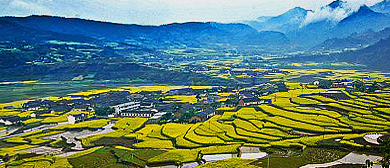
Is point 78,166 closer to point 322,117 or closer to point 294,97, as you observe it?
point 322,117

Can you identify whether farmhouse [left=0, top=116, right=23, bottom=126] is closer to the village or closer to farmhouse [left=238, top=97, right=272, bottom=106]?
the village

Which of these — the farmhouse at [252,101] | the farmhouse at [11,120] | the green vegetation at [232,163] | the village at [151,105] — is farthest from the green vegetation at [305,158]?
the farmhouse at [11,120]

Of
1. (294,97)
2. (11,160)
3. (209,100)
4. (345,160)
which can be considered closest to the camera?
(345,160)

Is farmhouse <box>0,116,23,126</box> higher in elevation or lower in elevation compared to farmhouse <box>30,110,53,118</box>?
lower

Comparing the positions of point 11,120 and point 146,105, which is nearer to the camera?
point 11,120

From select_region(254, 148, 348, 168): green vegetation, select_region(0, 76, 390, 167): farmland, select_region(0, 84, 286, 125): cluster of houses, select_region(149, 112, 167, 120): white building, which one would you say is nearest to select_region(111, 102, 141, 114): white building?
select_region(0, 84, 286, 125): cluster of houses

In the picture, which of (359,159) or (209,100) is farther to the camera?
(209,100)

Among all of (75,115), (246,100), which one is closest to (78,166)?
(75,115)

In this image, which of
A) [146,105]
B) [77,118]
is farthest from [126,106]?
[77,118]

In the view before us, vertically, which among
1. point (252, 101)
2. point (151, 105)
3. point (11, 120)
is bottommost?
point (11, 120)

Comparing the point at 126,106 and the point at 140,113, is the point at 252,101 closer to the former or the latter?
the point at 140,113

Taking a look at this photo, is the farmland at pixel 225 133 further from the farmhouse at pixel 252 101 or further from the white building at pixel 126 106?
the white building at pixel 126 106
